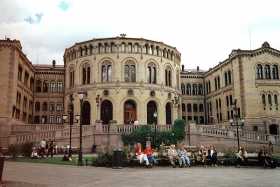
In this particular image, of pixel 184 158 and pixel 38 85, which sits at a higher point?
pixel 38 85

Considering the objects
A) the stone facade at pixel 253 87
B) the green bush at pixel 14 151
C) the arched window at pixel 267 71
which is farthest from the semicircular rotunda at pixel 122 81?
the green bush at pixel 14 151

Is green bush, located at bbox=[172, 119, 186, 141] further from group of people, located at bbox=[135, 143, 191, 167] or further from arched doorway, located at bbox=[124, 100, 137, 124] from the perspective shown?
group of people, located at bbox=[135, 143, 191, 167]

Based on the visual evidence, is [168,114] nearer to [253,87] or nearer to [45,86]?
[253,87]

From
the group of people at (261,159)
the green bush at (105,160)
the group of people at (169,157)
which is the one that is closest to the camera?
the green bush at (105,160)

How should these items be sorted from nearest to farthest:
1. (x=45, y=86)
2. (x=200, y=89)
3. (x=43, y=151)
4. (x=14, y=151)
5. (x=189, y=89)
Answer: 1. (x=14, y=151)
2. (x=43, y=151)
3. (x=45, y=86)
4. (x=189, y=89)
5. (x=200, y=89)

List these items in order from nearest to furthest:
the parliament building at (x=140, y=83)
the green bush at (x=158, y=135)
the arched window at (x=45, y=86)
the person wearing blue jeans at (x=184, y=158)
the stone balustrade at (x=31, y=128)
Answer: the person wearing blue jeans at (x=184, y=158) → the green bush at (x=158, y=135) → the stone balustrade at (x=31, y=128) → the parliament building at (x=140, y=83) → the arched window at (x=45, y=86)

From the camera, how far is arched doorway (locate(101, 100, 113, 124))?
2007 inches

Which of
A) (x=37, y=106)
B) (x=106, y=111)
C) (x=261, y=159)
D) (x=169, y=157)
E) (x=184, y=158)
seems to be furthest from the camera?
(x=37, y=106)

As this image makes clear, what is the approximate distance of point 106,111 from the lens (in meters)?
51.4

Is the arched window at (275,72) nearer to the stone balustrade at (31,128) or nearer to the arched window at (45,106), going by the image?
the stone balustrade at (31,128)

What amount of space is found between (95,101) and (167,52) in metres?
14.1

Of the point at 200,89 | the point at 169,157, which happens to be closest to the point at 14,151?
the point at 169,157

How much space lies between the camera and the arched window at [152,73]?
5353 cm

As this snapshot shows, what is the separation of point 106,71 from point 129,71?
3430 mm
